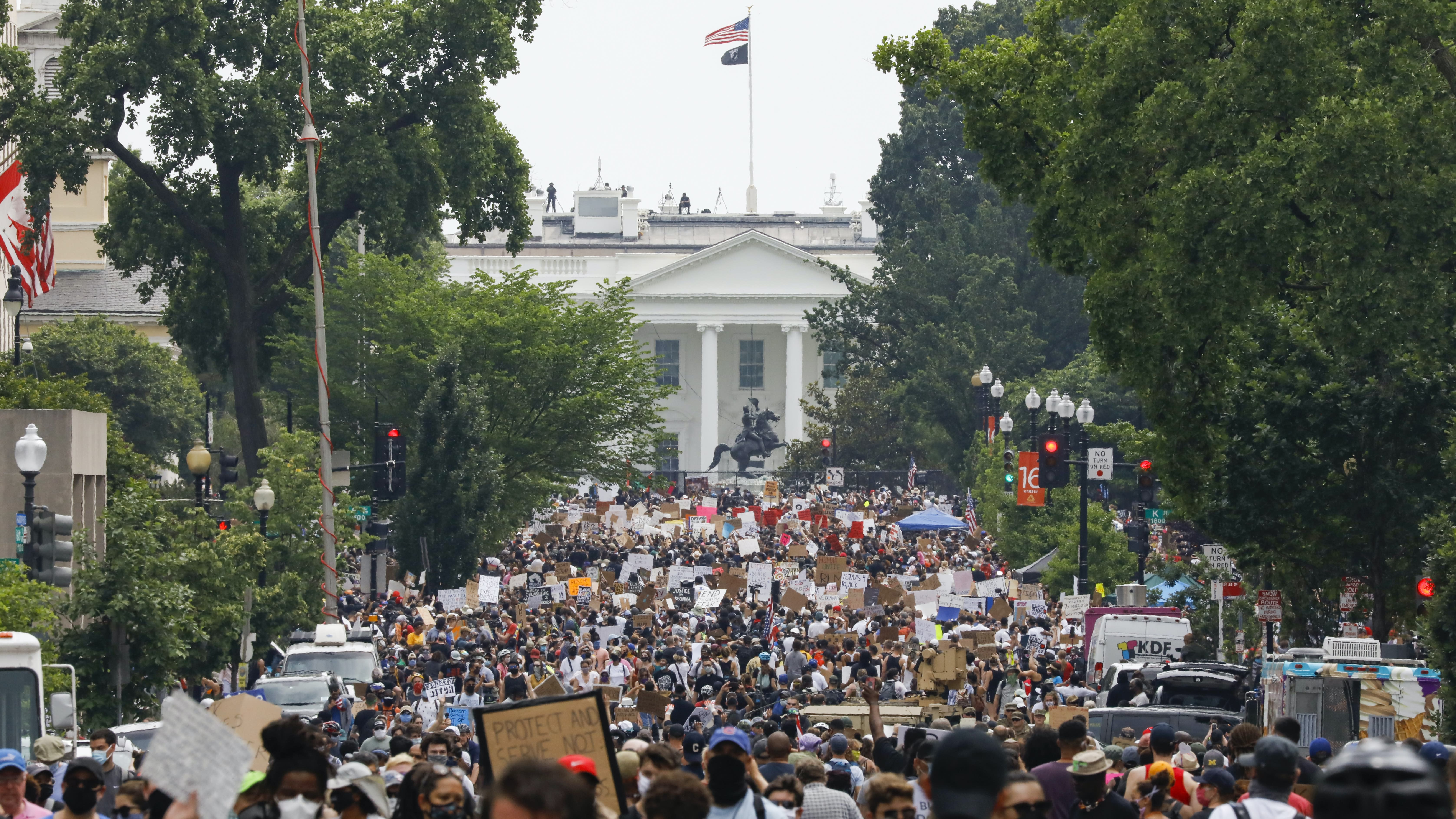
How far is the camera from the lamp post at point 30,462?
19688 millimetres

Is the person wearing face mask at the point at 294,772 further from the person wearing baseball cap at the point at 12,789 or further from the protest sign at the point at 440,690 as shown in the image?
the protest sign at the point at 440,690

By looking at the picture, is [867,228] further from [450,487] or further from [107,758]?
[107,758]

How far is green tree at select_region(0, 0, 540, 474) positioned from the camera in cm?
3784

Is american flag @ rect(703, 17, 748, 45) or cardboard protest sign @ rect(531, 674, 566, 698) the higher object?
american flag @ rect(703, 17, 748, 45)

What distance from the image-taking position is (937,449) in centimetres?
7125

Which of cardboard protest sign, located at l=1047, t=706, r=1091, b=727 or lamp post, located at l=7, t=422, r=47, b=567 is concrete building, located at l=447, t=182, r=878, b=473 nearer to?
lamp post, located at l=7, t=422, r=47, b=567

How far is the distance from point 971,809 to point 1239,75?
1738 centimetres

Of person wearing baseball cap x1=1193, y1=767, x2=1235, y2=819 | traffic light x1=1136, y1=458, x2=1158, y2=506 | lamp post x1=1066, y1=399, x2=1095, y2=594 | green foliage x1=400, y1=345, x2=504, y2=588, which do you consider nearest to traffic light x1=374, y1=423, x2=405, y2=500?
green foliage x1=400, y1=345, x2=504, y2=588

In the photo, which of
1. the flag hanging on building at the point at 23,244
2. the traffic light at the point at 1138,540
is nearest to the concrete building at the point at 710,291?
the traffic light at the point at 1138,540

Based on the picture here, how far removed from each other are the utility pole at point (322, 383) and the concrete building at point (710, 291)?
6613 centimetres

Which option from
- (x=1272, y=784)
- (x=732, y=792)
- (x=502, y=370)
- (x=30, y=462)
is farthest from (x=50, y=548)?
(x=502, y=370)

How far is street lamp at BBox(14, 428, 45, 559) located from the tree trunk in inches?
793

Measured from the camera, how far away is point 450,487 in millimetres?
38562

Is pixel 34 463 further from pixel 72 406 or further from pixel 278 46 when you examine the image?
pixel 278 46
